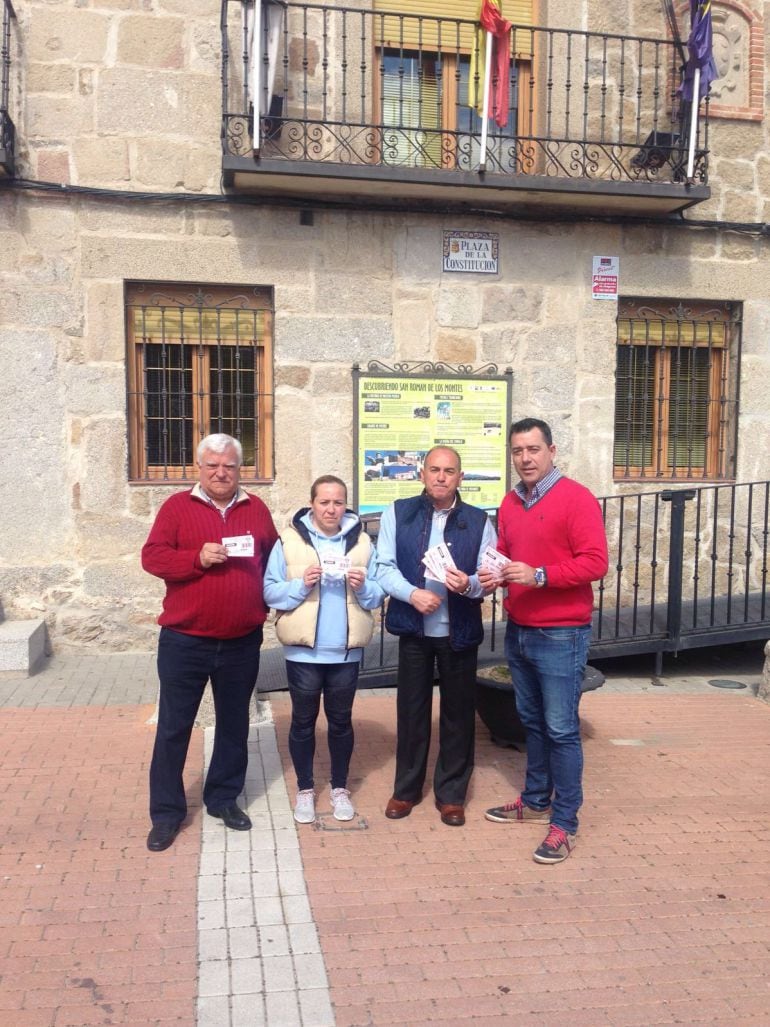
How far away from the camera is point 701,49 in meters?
7.41

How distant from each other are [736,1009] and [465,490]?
5.21 meters

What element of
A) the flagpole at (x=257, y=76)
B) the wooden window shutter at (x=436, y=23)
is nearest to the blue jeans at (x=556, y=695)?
the flagpole at (x=257, y=76)

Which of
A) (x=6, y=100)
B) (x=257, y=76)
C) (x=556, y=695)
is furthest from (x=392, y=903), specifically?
(x=6, y=100)

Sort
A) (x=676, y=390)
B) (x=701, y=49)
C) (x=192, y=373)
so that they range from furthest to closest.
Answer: (x=676, y=390), (x=192, y=373), (x=701, y=49)

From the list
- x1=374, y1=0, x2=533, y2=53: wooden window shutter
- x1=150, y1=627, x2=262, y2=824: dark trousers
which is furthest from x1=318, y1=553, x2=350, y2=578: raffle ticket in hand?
x1=374, y1=0, x2=533, y2=53: wooden window shutter

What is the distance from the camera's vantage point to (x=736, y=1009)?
2.86 m

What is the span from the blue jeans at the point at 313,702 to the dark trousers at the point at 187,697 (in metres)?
0.22

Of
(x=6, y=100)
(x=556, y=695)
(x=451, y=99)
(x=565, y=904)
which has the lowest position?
(x=565, y=904)

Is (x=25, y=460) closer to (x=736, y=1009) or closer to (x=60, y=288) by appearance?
(x=60, y=288)

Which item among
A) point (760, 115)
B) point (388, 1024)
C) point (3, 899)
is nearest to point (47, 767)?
point (3, 899)

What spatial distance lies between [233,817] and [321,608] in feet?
3.42

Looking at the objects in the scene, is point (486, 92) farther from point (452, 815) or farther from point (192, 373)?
point (452, 815)

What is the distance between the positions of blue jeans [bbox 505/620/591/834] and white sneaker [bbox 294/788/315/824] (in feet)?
3.50

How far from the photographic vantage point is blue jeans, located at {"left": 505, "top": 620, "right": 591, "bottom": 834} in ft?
12.6
